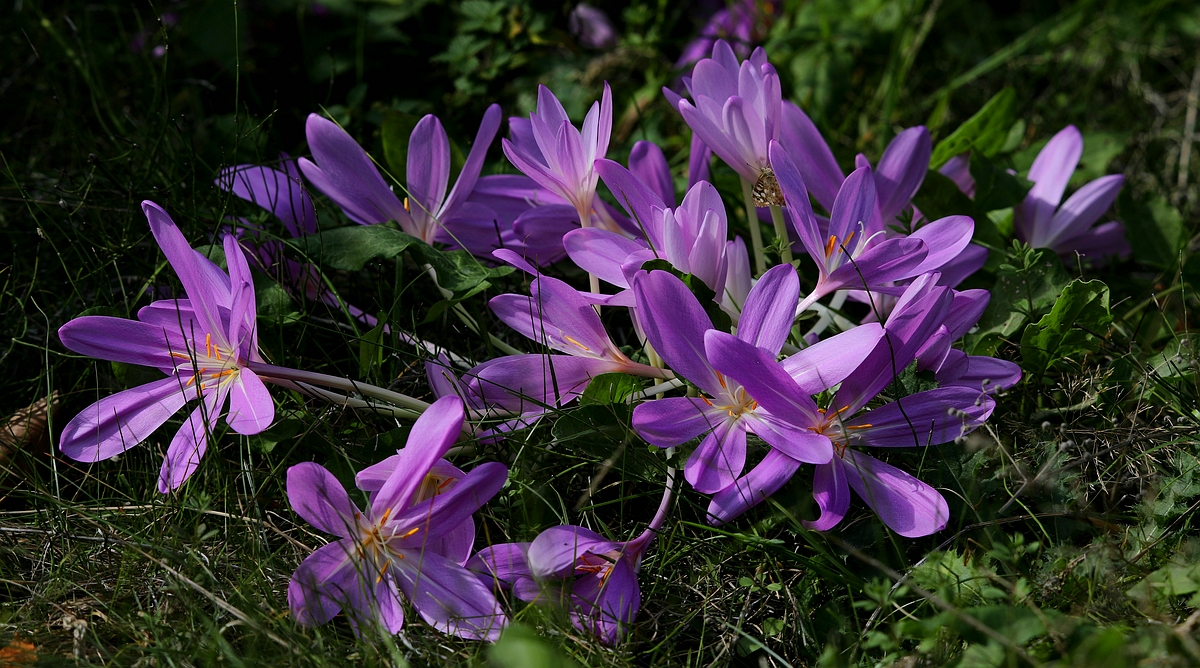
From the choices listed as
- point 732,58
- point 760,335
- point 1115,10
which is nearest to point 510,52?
point 732,58

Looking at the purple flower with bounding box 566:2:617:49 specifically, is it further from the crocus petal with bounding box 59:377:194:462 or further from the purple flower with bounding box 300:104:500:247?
the crocus petal with bounding box 59:377:194:462

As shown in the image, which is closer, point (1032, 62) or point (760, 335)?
point (760, 335)

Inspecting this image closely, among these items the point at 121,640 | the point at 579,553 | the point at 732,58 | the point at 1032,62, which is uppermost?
the point at 732,58

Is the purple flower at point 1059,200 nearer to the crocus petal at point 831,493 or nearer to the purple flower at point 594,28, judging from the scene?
the crocus petal at point 831,493

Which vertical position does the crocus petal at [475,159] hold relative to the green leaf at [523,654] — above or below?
above

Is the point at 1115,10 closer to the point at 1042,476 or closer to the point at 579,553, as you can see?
the point at 1042,476

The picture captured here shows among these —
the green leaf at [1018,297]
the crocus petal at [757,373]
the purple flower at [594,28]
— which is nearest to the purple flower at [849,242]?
the crocus petal at [757,373]
